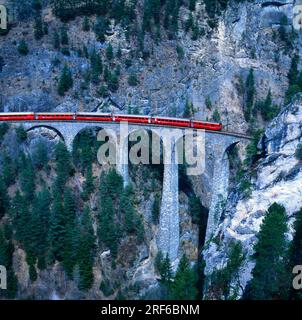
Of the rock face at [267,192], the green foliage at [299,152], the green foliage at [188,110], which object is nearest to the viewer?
the rock face at [267,192]

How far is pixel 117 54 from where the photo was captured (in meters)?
74.8

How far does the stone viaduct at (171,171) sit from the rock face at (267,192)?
Result: 10.5 meters

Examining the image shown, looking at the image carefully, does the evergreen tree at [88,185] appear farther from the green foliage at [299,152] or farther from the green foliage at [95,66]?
the green foliage at [299,152]

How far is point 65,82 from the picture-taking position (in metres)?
69.6

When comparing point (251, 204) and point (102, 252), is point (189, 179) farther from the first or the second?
point (251, 204)

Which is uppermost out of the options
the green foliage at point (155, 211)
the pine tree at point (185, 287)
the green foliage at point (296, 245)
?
the green foliage at point (296, 245)

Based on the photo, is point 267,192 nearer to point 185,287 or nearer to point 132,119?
point 185,287

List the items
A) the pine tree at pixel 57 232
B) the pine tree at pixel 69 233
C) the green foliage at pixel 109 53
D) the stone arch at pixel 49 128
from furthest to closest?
1. the green foliage at pixel 109 53
2. the stone arch at pixel 49 128
3. the pine tree at pixel 57 232
4. the pine tree at pixel 69 233

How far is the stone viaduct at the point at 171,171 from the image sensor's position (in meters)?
58.8

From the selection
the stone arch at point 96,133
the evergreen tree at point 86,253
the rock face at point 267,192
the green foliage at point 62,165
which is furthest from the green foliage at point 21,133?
the rock face at point 267,192

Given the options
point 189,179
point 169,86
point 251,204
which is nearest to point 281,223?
point 251,204

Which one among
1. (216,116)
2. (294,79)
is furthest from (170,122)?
(294,79)

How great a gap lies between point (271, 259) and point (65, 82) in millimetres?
36657

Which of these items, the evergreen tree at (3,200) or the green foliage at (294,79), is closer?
the evergreen tree at (3,200)
